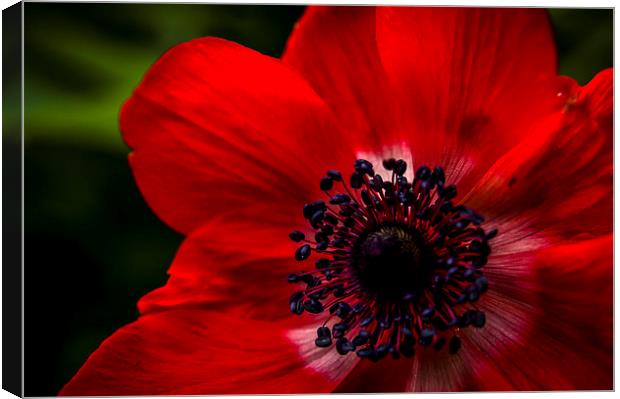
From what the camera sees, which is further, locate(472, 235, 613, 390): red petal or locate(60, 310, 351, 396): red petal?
locate(60, 310, 351, 396): red petal

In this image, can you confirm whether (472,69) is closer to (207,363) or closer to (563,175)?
(563,175)

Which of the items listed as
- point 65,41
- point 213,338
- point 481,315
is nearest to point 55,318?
point 213,338

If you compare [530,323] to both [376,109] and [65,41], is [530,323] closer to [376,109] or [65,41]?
[376,109]

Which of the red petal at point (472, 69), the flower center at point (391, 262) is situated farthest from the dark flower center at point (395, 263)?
the red petal at point (472, 69)

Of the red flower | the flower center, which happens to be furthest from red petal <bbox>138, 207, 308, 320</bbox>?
the flower center

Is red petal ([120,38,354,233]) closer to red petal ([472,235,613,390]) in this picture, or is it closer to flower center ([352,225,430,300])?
flower center ([352,225,430,300])

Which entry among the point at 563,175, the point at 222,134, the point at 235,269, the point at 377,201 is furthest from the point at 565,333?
the point at 222,134

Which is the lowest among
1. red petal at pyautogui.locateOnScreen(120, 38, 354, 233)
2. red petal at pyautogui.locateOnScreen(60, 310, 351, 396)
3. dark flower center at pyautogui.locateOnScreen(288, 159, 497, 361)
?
red petal at pyautogui.locateOnScreen(60, 310, 351, 396)
